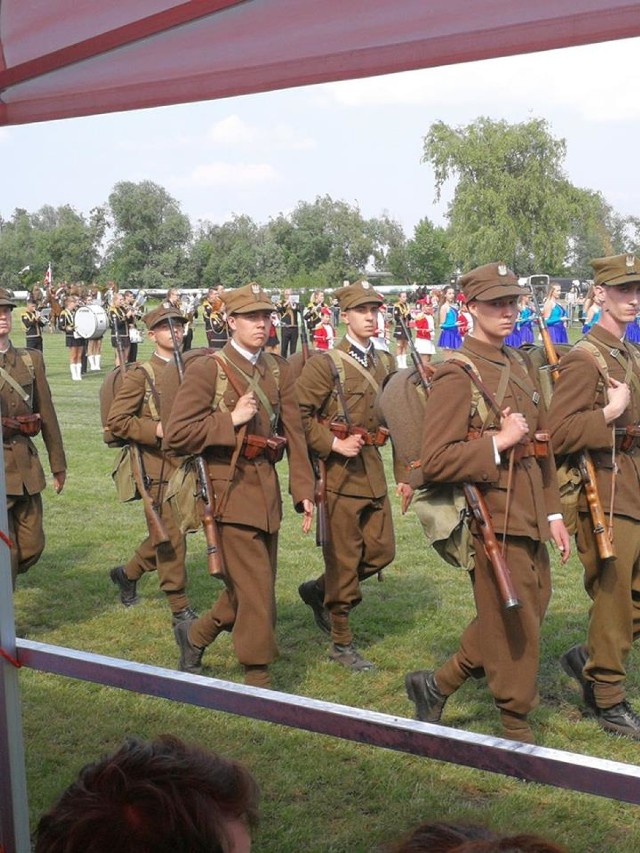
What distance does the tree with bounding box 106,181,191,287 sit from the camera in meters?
63.1

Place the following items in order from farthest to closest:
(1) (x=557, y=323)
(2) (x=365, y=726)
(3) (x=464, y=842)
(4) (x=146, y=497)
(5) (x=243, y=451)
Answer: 1. (1) (x=557, y=323)
2. (4) (x=146, y=497)
3. (5) (x=243, y=451)
4. (2) (x=365, y=726)
5. (3) (x=464, y=842)

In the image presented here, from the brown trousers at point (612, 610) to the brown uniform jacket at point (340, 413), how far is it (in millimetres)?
1791

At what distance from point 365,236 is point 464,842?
2143 inches

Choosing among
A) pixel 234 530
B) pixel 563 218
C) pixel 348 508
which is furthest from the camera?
pixel 563 218

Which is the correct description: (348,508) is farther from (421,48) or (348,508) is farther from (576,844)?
(421,48)

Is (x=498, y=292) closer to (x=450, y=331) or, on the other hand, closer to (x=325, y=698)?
(x=325, y=698)

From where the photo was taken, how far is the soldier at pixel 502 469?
17.7 ft

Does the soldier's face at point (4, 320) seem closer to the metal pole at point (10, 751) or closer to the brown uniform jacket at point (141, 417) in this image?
the brown uniform jacket at point (141, 417)

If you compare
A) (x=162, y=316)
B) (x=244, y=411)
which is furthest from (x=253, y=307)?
(x=162, y=316)

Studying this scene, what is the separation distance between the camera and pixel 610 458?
5953 mm

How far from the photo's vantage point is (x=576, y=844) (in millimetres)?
4793

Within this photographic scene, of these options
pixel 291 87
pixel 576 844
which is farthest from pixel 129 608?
pixel 291 87

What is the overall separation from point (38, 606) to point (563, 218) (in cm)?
3535

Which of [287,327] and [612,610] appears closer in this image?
[612,610]
